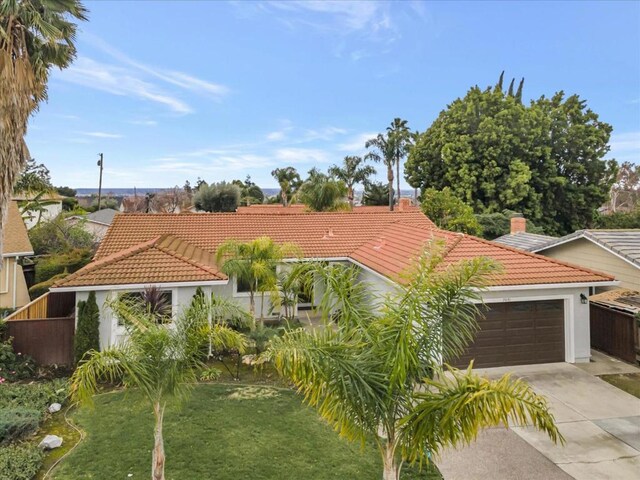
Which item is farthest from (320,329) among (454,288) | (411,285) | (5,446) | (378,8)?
(378,8)

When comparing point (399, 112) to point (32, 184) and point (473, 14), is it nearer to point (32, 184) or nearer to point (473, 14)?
point (473, 14)

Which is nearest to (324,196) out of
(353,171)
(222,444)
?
(353,171)

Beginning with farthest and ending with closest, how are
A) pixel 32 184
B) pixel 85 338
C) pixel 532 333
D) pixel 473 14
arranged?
pixel 32 184 < pixel 473 14 < pixel 532 333 < pixel 85 338

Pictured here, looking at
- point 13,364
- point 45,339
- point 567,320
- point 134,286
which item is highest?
point 134,286

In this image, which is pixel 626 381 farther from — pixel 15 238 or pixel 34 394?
pixel 15 238

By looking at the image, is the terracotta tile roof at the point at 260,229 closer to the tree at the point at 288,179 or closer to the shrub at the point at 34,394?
the shrub at the point at 34,394

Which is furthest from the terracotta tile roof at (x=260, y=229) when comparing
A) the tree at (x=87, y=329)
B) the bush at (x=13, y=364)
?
the bush at (x=13, y=364)

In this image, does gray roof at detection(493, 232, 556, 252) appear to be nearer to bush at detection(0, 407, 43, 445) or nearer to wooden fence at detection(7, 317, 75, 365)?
wooden fence at detection(7, 317, 75, 365)
